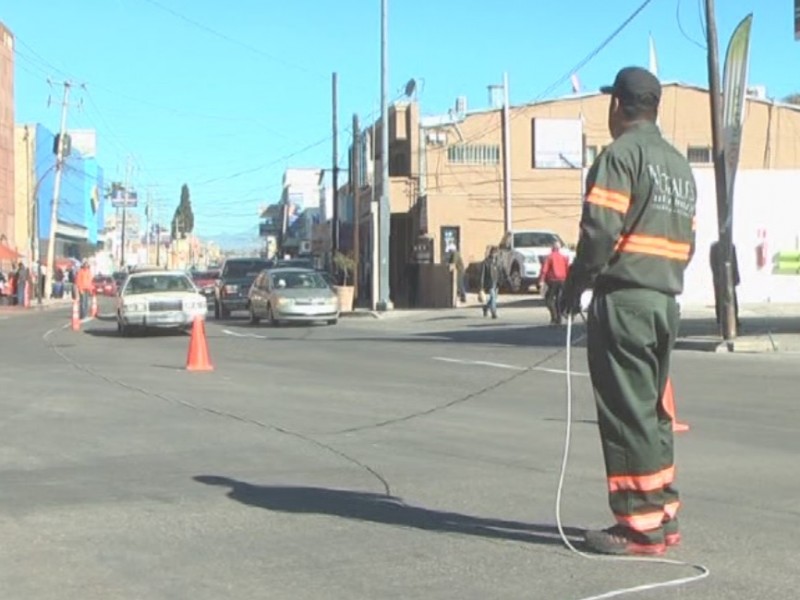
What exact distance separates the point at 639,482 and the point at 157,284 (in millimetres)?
21370

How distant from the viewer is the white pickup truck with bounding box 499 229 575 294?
35.8m

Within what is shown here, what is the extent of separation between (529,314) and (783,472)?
70.1 ft

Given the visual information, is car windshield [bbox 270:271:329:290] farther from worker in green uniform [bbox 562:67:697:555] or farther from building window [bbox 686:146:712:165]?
building window [bbox 686:146:712:165]

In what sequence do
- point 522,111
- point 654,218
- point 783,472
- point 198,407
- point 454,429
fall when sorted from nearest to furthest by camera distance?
point 654,218 → point 783,472 → point 454,429 → point 198,407 → point 522,111

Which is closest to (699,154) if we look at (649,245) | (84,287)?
(84,287)

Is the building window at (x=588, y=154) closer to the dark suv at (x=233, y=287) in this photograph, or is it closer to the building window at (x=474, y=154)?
the building window at (x=474, y=154)

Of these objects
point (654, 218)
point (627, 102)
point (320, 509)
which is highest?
point (627, 102)

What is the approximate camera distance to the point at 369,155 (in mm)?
51750

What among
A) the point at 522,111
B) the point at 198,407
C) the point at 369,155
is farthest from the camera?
the point at 369,155

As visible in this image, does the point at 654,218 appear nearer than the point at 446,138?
Yes

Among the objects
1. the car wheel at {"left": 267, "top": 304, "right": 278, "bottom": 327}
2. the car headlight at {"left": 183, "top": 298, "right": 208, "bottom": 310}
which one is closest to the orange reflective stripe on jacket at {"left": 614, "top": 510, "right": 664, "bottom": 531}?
the car headlight at {"left": 183, "top": 298, "right": 208, "bottom": 310}

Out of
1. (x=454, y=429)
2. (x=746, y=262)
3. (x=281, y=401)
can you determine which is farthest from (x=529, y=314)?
(x=454, y=429)

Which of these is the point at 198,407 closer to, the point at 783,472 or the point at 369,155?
the point at 783,472

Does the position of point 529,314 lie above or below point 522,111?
below
